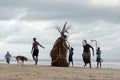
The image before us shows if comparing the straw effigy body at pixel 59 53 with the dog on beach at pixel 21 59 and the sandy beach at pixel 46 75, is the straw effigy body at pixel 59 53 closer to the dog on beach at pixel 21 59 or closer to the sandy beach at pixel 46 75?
the dog on beach at pixel 21 59

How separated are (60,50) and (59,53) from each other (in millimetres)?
187

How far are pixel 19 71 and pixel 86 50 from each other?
6364mm

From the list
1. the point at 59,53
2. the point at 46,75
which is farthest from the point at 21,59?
the point at 46,75

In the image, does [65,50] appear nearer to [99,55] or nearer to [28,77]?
[99,55]

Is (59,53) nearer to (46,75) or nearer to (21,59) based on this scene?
(21,59)

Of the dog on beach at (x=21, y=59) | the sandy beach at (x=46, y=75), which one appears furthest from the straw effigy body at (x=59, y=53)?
the sandy beach at (x=46, y=75)

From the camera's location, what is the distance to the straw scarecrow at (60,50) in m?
30.2

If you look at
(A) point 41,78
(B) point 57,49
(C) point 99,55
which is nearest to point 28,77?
(A) point 41,78

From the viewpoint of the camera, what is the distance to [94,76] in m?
23.1

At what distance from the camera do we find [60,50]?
3025 centimetres

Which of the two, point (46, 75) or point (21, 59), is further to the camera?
point (21, 59)

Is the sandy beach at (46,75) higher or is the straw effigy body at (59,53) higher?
the straw effigy body at (59,53)

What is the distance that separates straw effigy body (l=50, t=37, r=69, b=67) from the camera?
3022 centimetres

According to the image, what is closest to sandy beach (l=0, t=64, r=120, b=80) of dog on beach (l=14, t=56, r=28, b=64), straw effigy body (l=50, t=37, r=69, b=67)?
straw effigy body (l=50, t=37, r=69, b=67)
